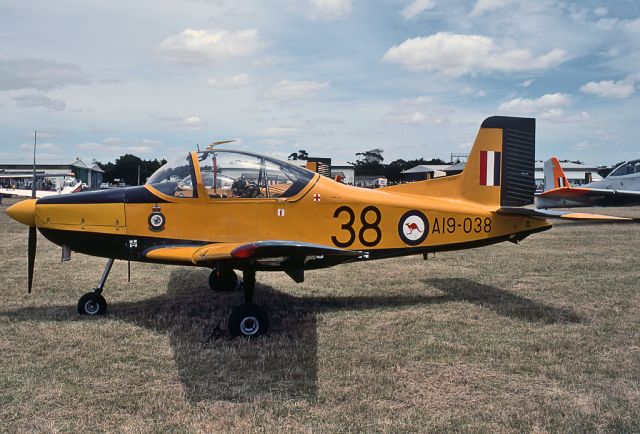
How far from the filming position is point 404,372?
14.4 ft

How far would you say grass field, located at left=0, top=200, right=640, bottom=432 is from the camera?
3566mm

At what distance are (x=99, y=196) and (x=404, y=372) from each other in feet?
13.0

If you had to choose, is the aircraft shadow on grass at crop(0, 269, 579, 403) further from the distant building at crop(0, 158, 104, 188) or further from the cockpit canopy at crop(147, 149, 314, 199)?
the distant building at crop(0, 158, 104, 188)

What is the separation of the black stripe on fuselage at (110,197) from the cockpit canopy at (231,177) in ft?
0.51

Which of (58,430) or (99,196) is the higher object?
(99,196)

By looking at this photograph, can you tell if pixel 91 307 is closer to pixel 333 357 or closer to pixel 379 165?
pixel 333 357

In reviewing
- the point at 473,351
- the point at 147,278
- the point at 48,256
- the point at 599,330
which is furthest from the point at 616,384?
the point at 48,256

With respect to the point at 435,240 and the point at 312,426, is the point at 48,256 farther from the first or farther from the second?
the point at 312,426

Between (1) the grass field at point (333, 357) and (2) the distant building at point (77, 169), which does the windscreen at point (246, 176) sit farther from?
(2) the distant building at point (77, 169)

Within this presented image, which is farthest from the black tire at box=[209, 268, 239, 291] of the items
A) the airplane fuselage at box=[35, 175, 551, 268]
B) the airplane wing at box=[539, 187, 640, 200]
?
the airplane wing at box=[539, 187, 640, 200]

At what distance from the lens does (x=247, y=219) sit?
240 inches

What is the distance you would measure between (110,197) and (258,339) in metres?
2.43

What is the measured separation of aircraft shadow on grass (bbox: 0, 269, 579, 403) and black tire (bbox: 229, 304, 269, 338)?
0.40 ft

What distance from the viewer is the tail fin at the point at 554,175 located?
25.0 meters
